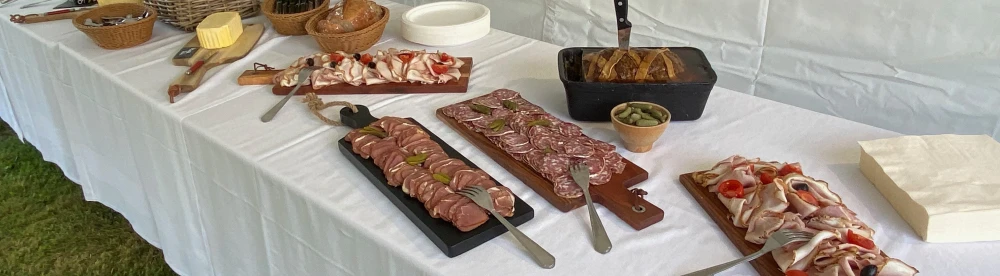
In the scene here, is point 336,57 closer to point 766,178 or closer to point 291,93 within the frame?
point 291,93

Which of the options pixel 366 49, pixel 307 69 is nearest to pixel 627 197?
pixel 307 69

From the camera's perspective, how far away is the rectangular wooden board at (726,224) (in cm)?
79

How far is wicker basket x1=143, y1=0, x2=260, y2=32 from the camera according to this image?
1.69m

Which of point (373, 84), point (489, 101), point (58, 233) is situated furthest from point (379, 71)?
point (58, 233)

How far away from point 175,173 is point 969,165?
1.31 metres

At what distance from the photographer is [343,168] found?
1059mm

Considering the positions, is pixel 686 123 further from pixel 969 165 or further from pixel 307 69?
pixel 307 69

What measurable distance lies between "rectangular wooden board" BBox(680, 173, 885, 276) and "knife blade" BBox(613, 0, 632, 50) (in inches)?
11.7

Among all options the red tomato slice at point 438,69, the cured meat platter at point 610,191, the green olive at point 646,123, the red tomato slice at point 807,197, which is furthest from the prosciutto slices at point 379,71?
the red tomato slice at point 807,197

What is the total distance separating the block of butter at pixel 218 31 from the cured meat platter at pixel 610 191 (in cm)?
82

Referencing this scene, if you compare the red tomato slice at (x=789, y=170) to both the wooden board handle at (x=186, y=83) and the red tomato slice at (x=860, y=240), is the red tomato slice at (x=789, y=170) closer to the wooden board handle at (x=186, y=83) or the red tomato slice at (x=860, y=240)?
the red tomato slice at (x=860, y=240)

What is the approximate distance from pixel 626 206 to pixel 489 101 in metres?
0.38

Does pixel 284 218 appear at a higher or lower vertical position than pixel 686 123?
lower

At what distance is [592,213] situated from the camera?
886 mm
